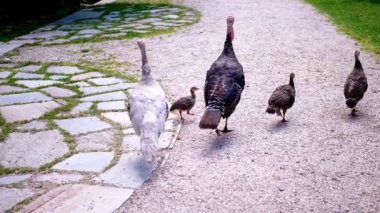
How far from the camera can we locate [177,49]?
10406 mm

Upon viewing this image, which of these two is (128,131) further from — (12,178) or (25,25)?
(25,25)

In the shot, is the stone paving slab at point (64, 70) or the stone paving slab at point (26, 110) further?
the stone paving slab at point (64, 70)

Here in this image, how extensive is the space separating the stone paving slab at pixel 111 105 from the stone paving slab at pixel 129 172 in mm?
1529

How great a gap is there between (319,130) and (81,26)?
8.89 m

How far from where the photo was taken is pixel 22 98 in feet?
23.0

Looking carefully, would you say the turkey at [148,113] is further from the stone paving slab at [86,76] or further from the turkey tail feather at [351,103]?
the stone paving slab at [86,76]

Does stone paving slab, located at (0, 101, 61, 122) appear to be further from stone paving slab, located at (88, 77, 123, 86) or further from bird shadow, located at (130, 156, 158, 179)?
bird shadow, located at (130, 156, 158, 179)

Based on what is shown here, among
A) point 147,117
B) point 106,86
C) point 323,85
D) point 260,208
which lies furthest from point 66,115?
point 323,85

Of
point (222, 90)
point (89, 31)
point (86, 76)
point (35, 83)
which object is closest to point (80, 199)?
point (222, 90)

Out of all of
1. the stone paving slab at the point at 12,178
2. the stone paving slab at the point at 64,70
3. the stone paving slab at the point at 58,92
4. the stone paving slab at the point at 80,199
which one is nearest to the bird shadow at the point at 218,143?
the stone paving slab at the point at 80,199

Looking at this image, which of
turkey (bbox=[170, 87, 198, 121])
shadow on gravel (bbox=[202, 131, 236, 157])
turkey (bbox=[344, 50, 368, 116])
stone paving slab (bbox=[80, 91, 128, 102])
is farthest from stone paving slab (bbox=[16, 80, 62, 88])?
turkey (bbox=[344, 50, 368, 116])

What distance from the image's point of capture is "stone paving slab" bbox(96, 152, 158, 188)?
4637 millimetres

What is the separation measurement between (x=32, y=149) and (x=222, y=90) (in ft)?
7.56

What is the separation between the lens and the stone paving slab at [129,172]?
4637 millimetres
